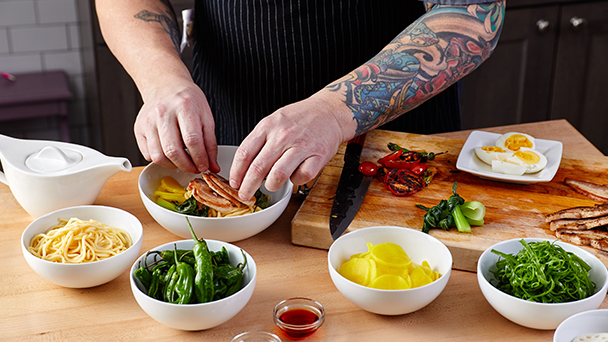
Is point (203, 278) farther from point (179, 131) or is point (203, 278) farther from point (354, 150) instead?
point (354, 150)

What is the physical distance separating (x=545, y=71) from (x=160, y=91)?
253 cm

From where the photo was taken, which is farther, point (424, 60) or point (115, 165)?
point (424, 60)

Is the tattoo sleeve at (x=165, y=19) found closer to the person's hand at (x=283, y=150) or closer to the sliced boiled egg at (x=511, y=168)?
the person's hand at (x=283, y=150)

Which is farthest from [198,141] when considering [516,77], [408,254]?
[516,77]

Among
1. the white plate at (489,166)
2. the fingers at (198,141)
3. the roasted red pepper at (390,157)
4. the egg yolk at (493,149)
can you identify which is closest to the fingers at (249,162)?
the fingers at (198,141)

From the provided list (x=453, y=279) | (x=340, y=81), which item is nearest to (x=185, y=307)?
(x=453, y=279)

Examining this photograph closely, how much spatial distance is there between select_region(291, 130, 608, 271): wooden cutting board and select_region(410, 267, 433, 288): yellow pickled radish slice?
0.19 metres

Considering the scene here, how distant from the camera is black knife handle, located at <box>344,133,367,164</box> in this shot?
1.59 meters

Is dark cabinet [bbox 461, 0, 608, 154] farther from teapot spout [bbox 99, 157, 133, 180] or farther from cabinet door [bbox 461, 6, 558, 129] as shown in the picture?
teapot spout [bbox 99, 157, 133, 180]

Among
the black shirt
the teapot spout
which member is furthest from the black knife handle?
the teapot spout

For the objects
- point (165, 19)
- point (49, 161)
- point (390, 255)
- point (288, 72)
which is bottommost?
point (390, 255)

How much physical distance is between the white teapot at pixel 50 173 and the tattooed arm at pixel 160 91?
0.11 metres

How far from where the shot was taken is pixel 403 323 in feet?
3.40

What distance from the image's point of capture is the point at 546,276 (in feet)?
3.21
